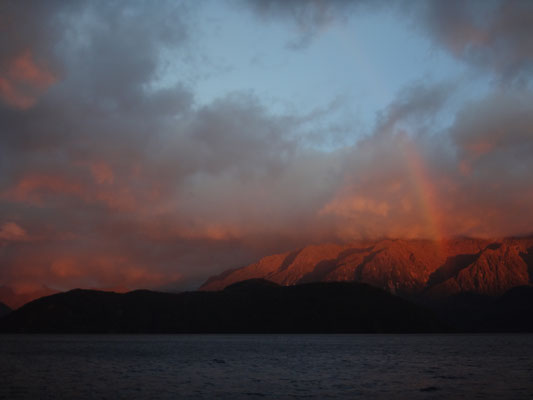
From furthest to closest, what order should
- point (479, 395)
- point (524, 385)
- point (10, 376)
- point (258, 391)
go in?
point (10, 376) < point (524, 385) < point (258, 391) < point (479, 395)

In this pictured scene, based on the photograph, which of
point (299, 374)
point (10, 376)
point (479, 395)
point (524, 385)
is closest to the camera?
point (479, 395)

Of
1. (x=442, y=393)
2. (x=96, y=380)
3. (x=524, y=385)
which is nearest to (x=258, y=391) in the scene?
(x=442, y=393)

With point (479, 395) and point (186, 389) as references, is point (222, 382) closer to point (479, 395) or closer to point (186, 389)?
point (186, 389)

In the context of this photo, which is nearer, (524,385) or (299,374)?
(524,385)

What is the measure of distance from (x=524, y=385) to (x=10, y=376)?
85.9 metres

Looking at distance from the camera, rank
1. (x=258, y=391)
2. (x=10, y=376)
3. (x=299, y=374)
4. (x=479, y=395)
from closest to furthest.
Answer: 1. (x=479, y=395)
2. (x=258, y=391)
3. (x=10, y=376)
4. (x=299, y=374)

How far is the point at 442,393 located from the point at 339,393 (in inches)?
547

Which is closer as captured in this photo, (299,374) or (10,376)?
(10,376)

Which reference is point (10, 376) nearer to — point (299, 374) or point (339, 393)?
point (299, 374)

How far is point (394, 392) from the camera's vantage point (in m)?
73.7

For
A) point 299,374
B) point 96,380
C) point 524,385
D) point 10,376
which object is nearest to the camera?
point 524,385

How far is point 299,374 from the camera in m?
102

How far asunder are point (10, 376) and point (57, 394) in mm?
30885

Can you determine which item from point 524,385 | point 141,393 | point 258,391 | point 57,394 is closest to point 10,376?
point 57,394
